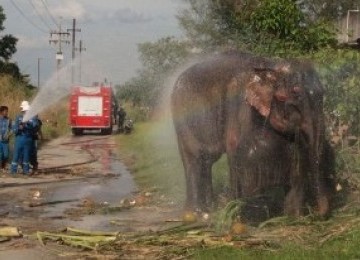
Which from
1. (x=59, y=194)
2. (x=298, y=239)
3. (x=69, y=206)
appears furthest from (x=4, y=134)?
(x=298, y=239)

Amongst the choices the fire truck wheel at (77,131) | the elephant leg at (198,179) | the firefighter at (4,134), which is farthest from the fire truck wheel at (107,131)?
the elephant leg at (198,179)

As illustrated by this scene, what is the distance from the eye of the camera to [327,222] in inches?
361

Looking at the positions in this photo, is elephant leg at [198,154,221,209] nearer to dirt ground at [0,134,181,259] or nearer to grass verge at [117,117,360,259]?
dirt ground at [0,134,181,259]

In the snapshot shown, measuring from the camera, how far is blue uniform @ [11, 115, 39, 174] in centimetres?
1758

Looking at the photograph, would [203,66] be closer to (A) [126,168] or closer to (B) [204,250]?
(B) [204,250]

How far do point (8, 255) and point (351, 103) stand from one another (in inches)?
258

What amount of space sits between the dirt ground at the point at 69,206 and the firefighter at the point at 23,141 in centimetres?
31

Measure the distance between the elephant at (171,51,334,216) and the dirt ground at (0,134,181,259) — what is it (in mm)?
1440

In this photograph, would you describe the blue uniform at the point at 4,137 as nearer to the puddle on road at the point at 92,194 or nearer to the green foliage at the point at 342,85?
the puddle on road at the point at 92,194

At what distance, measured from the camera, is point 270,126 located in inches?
376

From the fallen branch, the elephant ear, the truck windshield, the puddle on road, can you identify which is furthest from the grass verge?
the truck windshield

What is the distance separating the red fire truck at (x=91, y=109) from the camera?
4206 centimetres

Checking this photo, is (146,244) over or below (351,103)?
below

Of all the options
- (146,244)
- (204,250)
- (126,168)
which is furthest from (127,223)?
(126,168)
